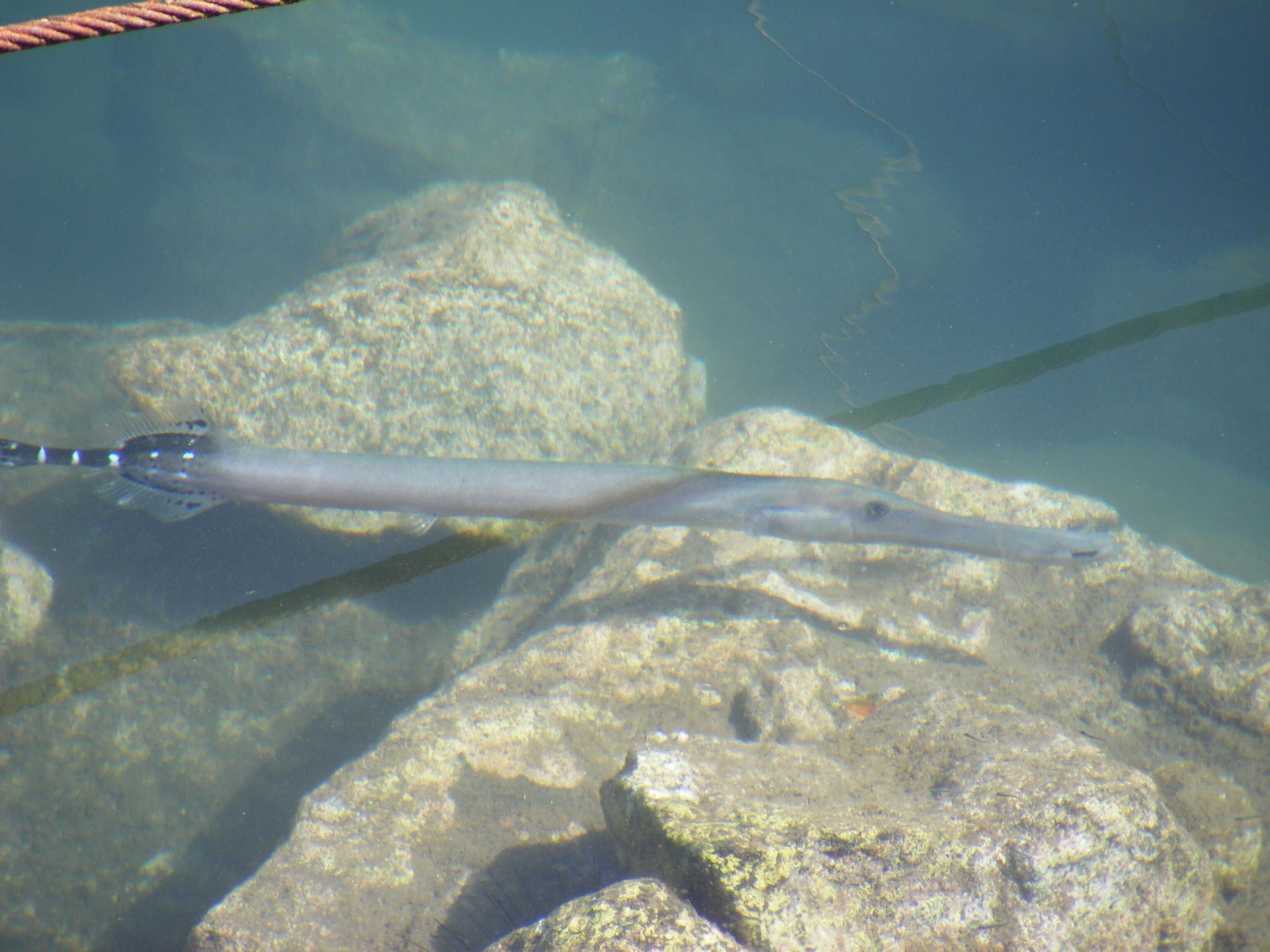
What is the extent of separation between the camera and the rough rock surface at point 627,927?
5.31 ft

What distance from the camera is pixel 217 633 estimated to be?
4895mm

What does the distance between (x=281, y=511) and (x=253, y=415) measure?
2.78 ft

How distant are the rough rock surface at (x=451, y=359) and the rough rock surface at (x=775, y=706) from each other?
4.14 ft

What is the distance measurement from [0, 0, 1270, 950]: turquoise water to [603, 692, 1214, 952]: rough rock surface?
3337 millimetres

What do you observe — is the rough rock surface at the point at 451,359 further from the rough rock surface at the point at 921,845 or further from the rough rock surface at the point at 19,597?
the rough rock surface at the point at 921,845

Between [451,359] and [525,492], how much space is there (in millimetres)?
2171

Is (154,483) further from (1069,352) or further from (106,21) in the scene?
(1069,352)

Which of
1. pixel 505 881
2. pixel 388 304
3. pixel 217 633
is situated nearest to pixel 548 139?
pixel 388 304

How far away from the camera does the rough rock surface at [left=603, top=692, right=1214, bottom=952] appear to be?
1.89 metres

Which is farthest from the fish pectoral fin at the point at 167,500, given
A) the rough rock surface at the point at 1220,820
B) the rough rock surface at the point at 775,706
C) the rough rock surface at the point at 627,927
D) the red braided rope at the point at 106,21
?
the rough rock surface at the point at 1220,820

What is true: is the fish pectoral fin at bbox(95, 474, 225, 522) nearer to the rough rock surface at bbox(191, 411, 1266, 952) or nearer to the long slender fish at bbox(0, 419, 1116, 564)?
the long slender fish at bbox(0, 419, 1116, 564)

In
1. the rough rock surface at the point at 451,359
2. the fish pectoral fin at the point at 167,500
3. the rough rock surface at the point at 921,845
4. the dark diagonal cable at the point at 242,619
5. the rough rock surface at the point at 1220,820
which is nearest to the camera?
the rough rock surface at the point at 921,845

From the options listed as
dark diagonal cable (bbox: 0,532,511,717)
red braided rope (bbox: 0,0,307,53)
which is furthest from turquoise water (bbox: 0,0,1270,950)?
red braided rope (bbox: 0,0,307,53)

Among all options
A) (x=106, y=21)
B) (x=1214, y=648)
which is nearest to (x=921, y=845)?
(x=1214, y=648)
